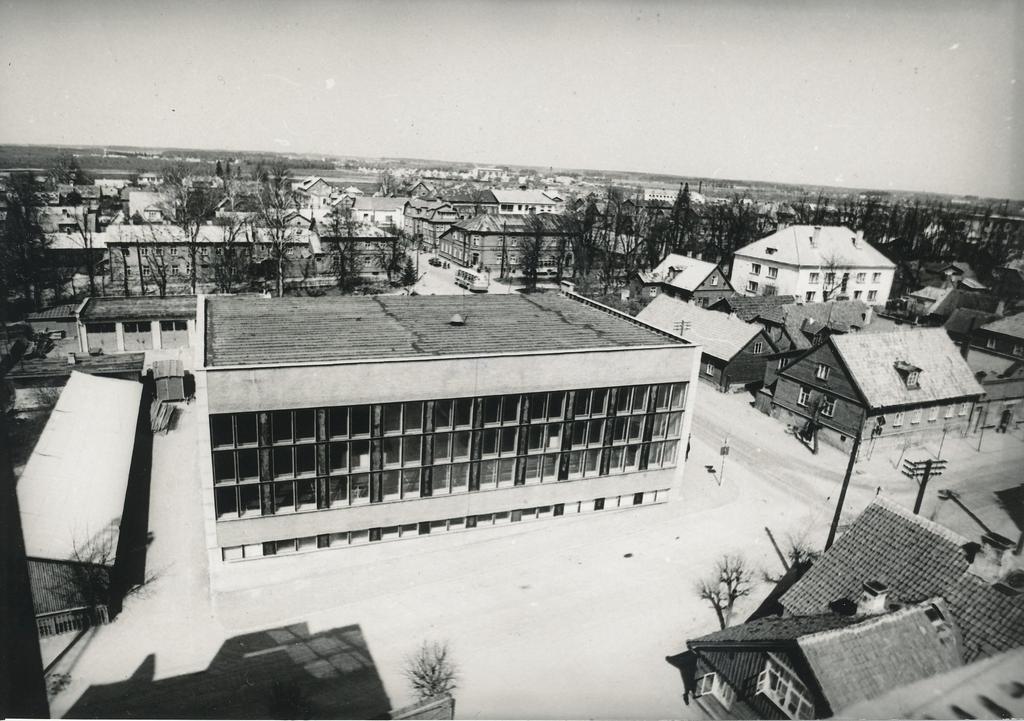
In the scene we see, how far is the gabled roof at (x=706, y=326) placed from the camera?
38.3 m

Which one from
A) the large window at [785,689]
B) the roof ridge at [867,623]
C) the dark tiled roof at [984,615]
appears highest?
the roof ridge at [867,623]

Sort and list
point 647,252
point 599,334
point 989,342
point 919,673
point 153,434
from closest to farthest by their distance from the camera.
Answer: point 919,673 < point 599,334 < point 153,434 < point 989,342 < point 647,252

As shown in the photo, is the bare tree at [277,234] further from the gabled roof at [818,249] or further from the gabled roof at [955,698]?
the gabled roof at [955,698]

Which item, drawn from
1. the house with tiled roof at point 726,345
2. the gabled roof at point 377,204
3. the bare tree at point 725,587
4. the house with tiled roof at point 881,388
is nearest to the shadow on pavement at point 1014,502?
the house with tiled roof at point 881,388

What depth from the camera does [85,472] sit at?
807 inches

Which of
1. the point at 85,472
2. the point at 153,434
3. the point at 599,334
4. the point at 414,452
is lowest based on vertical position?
the point at 153,434

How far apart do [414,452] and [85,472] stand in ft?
36.4

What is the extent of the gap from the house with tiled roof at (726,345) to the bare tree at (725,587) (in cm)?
1866

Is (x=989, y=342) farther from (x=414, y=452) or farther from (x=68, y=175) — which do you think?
(x=68, y=175)

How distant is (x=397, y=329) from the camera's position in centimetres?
2331

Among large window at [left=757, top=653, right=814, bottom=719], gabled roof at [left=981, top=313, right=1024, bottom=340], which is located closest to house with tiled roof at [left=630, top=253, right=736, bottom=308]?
gabled roof at [left=981, top=313, right=1024, bottom=340]

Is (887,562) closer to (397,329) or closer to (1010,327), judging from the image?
(397,329)

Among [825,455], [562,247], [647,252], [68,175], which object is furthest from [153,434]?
[68,175]

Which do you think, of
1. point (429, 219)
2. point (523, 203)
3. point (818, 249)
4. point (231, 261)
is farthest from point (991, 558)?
point (523, 203)
